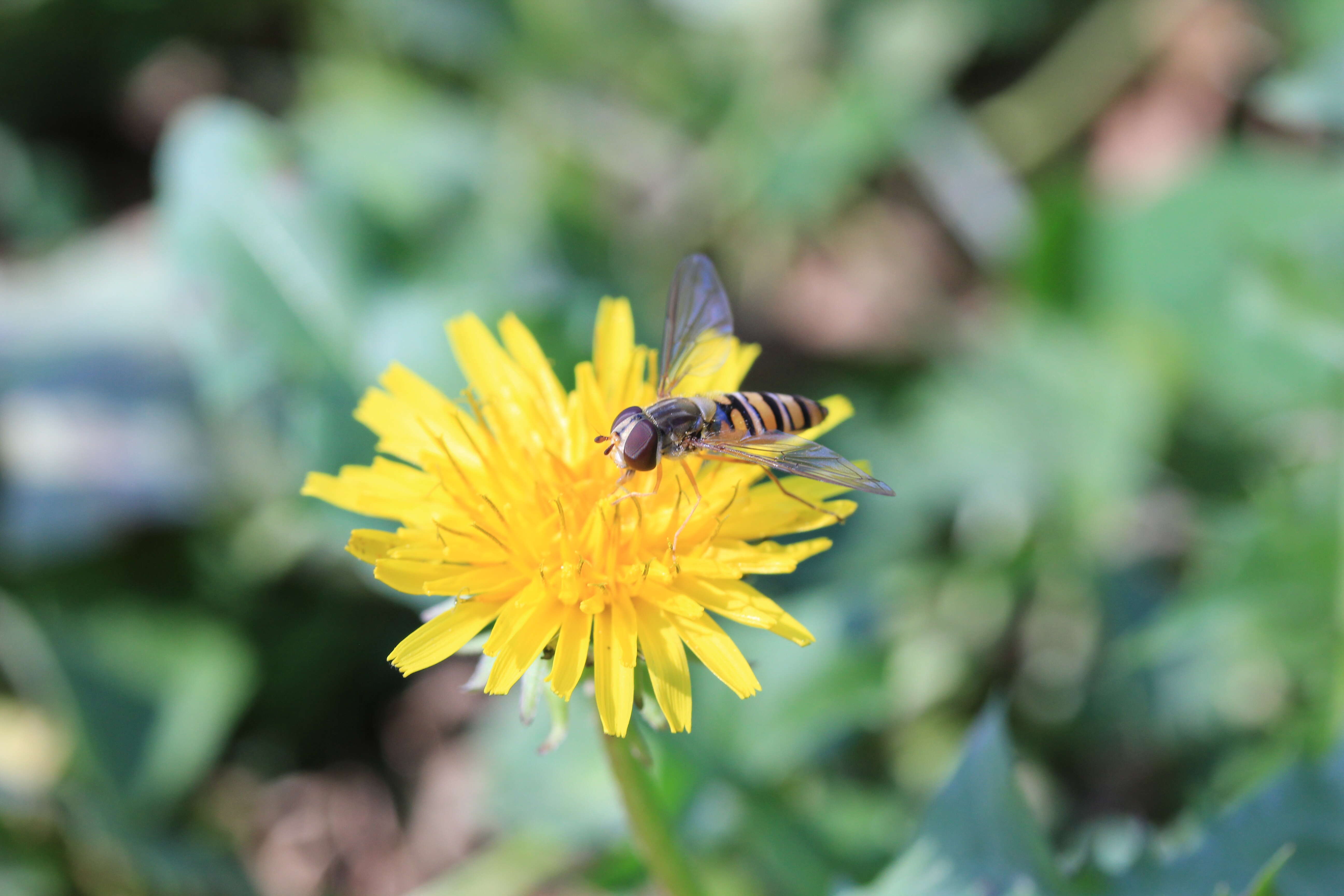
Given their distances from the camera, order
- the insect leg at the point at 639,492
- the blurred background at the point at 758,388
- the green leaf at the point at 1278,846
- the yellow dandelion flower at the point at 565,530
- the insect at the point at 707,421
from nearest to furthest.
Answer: the yellow dandelion flower at the point at 565,530
the insect at the point at 707,421
the insect leg at the point at 639,492
the green leaf at the point at 1278,846
the blurred background at the point at 758,388

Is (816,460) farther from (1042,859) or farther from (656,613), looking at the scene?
(1042,859)

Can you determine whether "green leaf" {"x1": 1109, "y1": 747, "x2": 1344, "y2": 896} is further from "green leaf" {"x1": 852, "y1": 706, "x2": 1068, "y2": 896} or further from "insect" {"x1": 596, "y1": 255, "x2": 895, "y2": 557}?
"insect" {"x1": 596, "y1": 255, "x2": 895, "y2": 557}

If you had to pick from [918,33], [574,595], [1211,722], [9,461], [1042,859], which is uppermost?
[918,33]

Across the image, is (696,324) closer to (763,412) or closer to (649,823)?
(763,412)

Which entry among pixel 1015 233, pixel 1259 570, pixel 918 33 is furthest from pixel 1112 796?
pixel 918 33

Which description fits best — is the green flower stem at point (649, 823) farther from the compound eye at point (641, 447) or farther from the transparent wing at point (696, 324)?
the transparent wing at point (696, 324)

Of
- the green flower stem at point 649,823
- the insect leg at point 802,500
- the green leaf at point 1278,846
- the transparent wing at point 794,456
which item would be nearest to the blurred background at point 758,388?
the green leaf at point 1278,846
